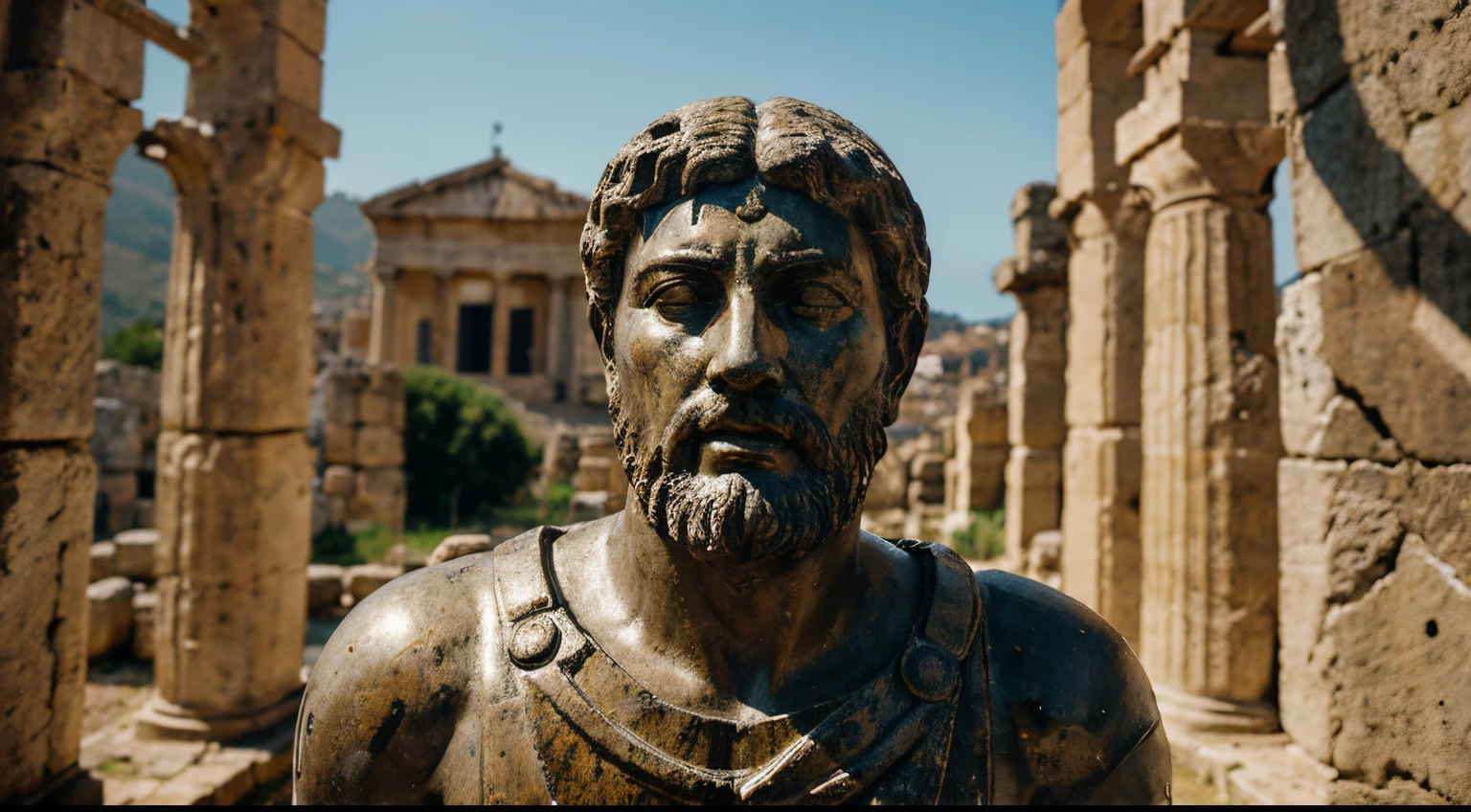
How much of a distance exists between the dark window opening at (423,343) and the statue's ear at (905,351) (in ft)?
97.4

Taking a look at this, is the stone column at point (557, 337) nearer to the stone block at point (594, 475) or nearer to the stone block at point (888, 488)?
the stone block at point (594, 475)

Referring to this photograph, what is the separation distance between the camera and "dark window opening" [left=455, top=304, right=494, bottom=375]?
103ft

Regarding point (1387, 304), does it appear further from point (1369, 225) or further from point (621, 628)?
point (621, 628)

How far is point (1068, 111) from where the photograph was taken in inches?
312

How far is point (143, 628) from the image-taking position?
8617mm

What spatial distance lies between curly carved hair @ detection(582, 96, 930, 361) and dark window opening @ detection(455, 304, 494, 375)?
Answer: 101 feet

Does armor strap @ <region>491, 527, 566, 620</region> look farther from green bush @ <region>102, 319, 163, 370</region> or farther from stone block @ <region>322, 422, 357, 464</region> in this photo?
green bush @ <region>102, 319, 163, 370</region>

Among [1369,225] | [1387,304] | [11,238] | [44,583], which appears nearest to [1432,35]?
[1369,225]

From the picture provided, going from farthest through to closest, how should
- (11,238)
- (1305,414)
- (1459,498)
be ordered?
(11,238) → (1305,414) → (1459,498)

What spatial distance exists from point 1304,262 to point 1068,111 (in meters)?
5.48

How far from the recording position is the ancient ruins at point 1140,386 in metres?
2.58

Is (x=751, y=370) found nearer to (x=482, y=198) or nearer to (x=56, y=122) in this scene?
(x=56, y=122)

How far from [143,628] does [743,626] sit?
9384 millimetres

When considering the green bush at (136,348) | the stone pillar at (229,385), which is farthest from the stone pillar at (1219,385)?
the green bush at (136,348)
